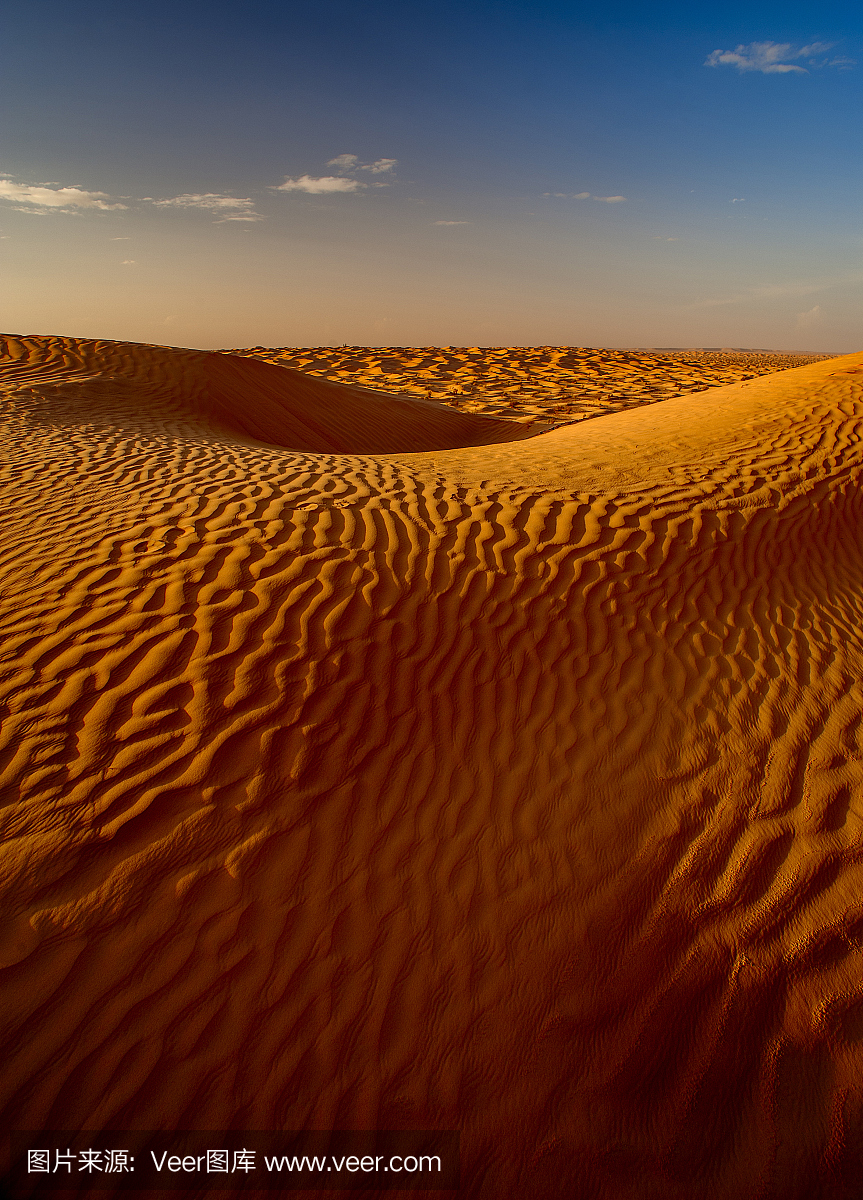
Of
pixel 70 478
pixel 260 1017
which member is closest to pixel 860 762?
pixel 260 1017

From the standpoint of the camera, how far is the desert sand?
232 centimetres

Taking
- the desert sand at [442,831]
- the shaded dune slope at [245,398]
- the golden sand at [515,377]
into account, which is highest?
the golden sand at [515,377]

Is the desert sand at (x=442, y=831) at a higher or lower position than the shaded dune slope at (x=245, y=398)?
lower

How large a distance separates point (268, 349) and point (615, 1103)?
32184 millimetres

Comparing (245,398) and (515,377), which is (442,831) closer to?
(245,398)

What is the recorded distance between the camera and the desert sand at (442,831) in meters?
2.32

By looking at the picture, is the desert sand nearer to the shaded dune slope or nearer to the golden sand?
the shaded dune slope

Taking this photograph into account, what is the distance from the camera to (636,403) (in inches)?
677

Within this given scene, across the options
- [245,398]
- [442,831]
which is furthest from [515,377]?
[442,831]

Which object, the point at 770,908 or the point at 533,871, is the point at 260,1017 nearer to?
the point at 533,871

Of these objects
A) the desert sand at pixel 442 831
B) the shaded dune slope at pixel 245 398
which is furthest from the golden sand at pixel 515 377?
the desert sand at pixel 442 831

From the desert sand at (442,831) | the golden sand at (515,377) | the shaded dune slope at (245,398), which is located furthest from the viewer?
the golden sand at (515,377)

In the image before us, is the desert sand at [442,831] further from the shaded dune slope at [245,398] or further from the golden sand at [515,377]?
the golden sand at [515,377]

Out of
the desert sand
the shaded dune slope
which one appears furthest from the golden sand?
the desert sand
